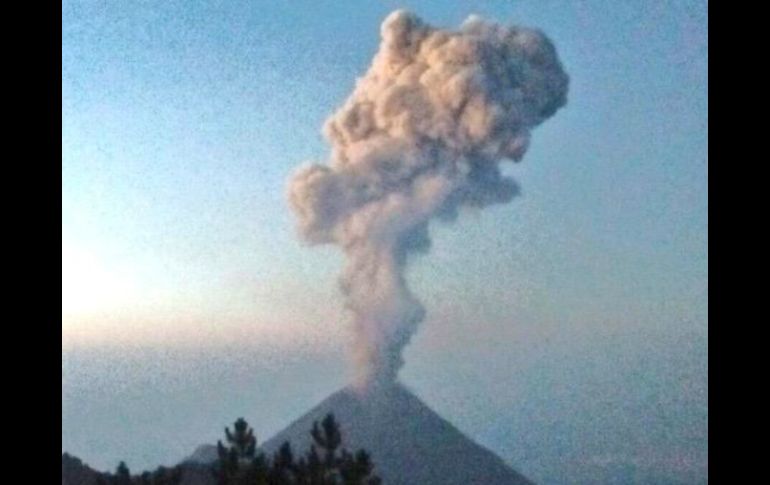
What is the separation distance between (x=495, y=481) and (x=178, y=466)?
11.0 m

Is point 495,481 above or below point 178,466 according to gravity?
above

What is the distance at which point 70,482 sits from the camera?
17938mm

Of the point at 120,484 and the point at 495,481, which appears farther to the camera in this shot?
the point at 495,481
